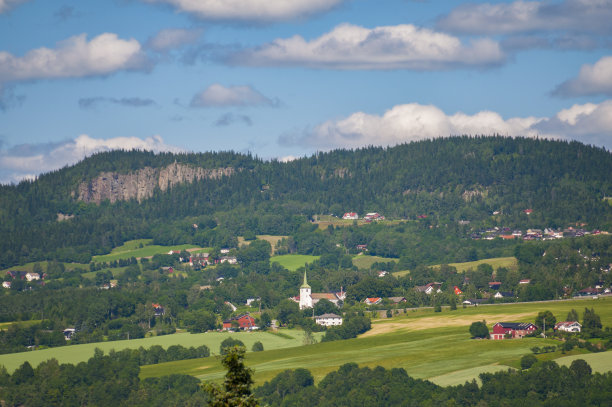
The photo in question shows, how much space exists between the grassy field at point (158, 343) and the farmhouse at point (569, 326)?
37696 mm

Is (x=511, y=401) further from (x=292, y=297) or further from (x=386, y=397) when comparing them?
(x=292, y=297)

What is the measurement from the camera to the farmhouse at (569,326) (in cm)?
12131

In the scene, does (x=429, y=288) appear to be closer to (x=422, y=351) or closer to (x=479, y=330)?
(x=479, y=330)

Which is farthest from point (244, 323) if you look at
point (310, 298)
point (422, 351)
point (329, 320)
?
point (422, 351)

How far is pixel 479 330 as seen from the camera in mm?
126750

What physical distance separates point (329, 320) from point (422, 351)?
4409cm

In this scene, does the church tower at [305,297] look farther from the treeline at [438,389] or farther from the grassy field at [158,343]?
the treeline at [438,389]

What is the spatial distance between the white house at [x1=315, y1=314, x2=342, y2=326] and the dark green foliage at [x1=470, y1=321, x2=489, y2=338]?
36332mm

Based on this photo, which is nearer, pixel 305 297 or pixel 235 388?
pixel 235 388

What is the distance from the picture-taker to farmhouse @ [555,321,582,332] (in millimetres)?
121312

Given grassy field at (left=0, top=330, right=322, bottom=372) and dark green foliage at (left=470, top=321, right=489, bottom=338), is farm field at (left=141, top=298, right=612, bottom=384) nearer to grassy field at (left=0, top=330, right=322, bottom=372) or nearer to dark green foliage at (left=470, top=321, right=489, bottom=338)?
dark green foliage at (left=470, top=321, right=489, bottom=338)

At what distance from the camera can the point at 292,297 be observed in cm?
19412

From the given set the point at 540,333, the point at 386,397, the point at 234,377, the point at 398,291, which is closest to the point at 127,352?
the point at 386,397

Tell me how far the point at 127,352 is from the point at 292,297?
65825 mm
